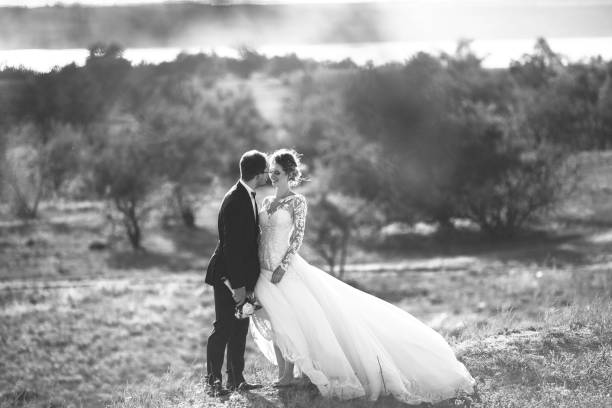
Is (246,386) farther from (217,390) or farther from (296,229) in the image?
(296,229)

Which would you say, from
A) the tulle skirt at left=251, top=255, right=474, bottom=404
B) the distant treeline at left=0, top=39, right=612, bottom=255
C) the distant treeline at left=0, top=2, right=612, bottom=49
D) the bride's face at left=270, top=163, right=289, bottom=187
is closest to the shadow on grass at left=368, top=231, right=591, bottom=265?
the distant treeline at left=0, top=39, right=612, bottom=255

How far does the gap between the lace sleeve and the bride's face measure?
194 millimetres

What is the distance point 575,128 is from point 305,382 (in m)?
52.2

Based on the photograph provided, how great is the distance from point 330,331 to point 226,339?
1.07 m

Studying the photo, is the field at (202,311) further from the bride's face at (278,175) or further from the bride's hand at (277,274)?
the bride's face at (278,175)

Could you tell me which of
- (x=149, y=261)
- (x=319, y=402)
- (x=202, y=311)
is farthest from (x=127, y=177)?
(x=319, y=402)

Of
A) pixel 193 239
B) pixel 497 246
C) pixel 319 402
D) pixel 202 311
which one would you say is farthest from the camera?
pixel 193 239

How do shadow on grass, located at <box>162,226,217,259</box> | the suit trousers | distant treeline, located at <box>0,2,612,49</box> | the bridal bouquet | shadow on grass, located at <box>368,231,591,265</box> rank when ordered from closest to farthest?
1. the bridal bouquet
2. the suit trousers
3. distant treeline, located at <box>0,2,612,49</box>
4. shadow on grass, located at <box>368,231,591,265</box>
5. shadow on grass, located at <box>162,226,217,259</box>

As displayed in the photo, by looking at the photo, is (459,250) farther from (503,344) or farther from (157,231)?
(503,344)

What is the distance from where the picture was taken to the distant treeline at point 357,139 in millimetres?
41594

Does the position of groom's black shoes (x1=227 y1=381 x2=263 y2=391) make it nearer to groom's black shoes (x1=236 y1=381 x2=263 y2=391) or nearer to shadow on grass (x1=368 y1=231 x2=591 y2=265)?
groom's black shoes (x1=236 y1=381 x2=263 y2=391)

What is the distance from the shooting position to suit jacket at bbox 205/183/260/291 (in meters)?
6.53

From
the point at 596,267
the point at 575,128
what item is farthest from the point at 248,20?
the point at 575,128

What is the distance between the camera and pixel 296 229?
667cm
